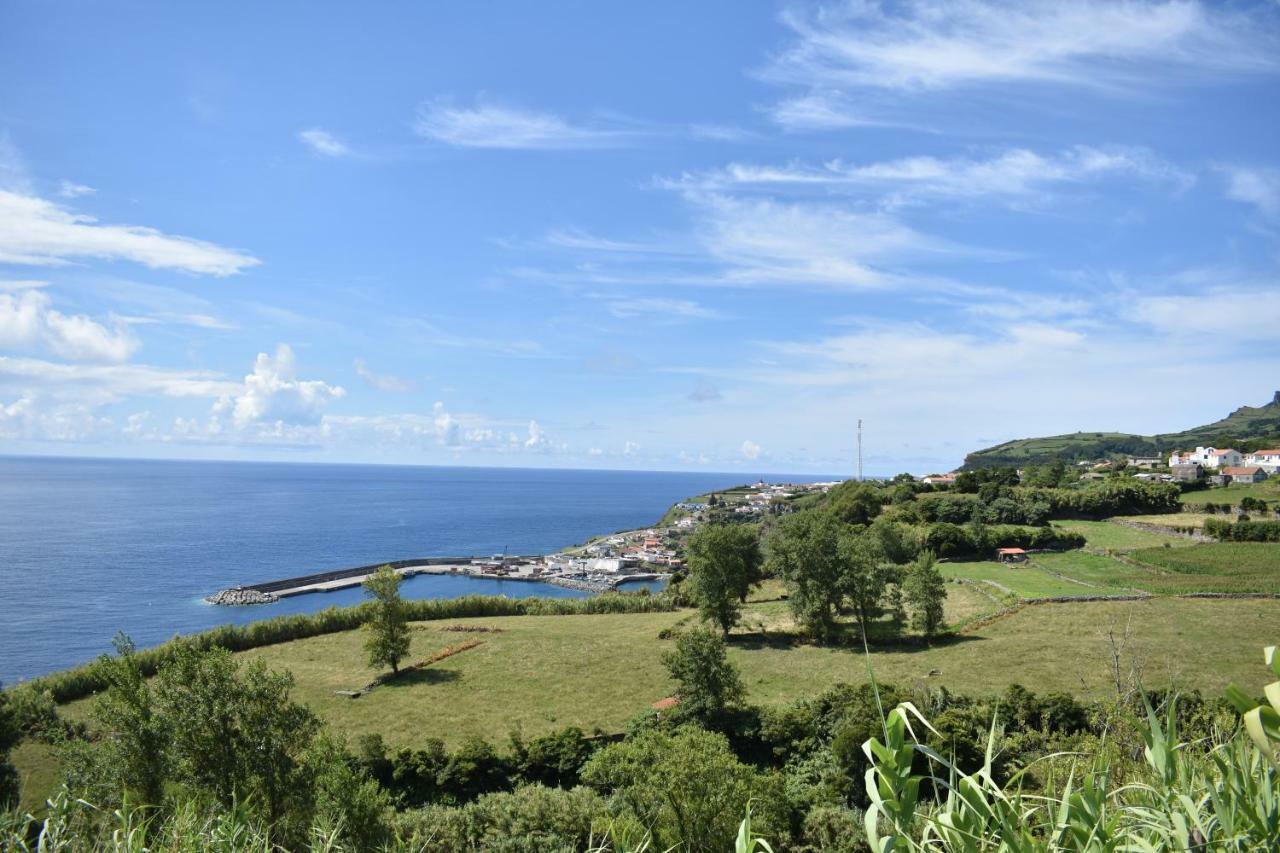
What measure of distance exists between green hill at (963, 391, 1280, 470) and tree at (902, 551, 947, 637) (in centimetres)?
11671

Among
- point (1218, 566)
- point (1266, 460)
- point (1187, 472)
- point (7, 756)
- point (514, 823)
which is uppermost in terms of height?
point (1266, 460)

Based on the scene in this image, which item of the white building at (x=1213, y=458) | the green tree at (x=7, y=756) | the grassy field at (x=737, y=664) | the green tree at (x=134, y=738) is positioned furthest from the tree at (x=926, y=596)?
the white building at (x=1213, y=458)

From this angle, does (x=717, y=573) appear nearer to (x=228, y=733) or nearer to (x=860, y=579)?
(x=860, y=579)

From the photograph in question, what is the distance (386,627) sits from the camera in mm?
30953

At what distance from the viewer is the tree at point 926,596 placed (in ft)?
99.3

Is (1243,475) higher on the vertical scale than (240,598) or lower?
higher

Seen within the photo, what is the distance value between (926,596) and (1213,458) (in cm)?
8079

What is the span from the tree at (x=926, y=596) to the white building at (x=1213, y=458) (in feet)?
240

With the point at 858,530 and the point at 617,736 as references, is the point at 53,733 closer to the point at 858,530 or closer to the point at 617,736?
the point at 617,736

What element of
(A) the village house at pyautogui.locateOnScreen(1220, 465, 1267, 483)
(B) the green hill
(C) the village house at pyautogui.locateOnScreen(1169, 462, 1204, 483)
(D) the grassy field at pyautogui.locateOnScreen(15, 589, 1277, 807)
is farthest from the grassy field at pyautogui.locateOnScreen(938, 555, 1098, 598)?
(B) the green hill

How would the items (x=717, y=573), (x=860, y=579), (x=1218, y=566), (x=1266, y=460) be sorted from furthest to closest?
1. (x=1266, y=460)
2. (x=1218, y=566)
3. (x=717, y=573)
4. (x=860, y=579)

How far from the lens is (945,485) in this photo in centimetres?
8100

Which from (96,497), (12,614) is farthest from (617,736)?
(96,497)

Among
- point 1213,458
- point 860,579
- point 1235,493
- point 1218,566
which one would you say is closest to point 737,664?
point 860,579
